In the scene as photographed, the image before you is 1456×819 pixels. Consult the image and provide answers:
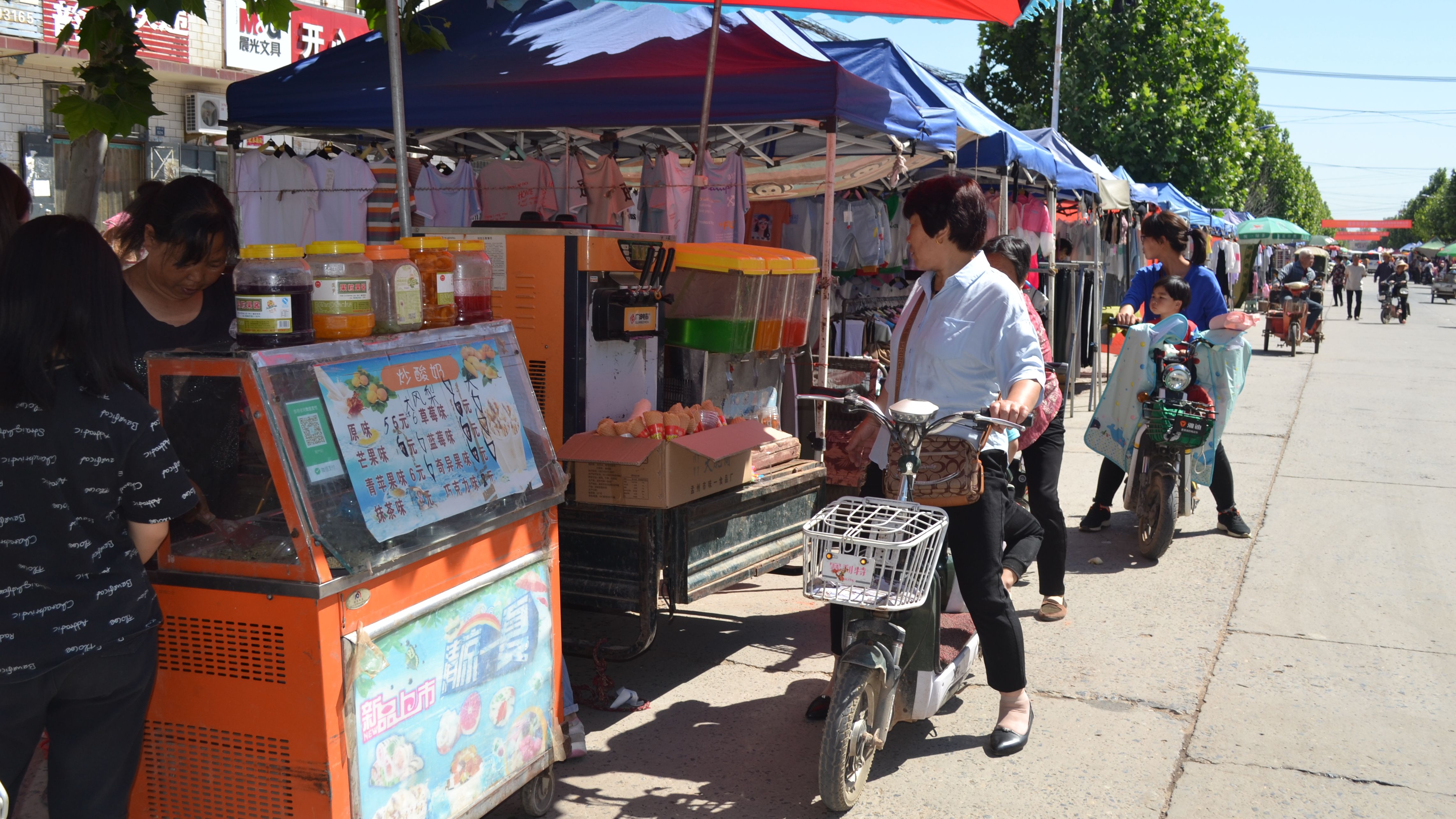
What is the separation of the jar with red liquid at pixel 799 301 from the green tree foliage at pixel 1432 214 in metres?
109

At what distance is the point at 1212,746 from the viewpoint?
13.9 feet

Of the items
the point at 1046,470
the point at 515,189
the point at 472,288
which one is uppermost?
the point at 515,189

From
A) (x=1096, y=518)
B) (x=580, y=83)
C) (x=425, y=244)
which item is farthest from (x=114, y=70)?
(x=1096, y=518)

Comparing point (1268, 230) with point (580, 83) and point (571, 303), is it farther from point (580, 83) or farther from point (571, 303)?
point (571, 303)

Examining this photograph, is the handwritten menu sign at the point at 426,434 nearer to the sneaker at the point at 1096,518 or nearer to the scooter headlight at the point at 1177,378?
the scooter headlight at the point at 1177,378

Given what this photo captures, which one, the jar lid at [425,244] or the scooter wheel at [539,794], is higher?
the jar lid at [425,244]


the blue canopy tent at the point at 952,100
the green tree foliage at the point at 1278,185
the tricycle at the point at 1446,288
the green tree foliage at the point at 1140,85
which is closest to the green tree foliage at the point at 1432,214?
the green tree foliage at the point at 1278,185

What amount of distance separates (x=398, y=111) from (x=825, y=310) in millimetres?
2591

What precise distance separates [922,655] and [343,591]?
2.08 metres

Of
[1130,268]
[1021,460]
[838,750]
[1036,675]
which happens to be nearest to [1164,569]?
[1021,460]


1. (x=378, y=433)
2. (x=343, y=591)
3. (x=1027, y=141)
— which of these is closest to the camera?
(x=343, y=591)

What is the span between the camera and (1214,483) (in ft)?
24.4

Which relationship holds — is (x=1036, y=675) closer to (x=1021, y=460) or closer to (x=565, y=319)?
(x=1021, y=460)

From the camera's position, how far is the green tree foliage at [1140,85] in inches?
971
